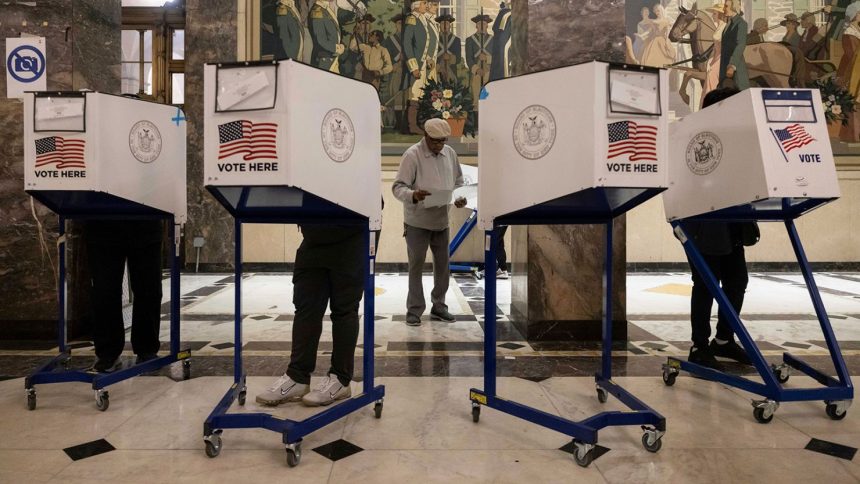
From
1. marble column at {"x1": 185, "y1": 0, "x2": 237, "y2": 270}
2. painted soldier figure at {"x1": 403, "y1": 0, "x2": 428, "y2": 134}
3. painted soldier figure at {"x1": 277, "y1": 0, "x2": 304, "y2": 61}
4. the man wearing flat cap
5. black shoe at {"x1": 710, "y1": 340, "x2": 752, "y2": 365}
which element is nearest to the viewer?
black shoe at {"x1": 710, "y1": 340, "x2": 752, "y2": 365}

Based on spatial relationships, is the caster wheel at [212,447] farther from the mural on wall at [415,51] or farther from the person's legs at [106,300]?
the mural on wall at [415,51]

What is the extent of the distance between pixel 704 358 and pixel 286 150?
2351 millimetres

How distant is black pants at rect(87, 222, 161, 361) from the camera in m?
2.70

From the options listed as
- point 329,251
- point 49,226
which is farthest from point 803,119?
point 49,226

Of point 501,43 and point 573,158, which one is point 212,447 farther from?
point 501,43

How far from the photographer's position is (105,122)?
7.78ft

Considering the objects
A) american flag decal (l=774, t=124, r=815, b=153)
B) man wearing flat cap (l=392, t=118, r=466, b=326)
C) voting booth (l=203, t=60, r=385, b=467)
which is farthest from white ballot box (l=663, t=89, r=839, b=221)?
man wearing flat cap (l=392, t=118, r=466, b=326)

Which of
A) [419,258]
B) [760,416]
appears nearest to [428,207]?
[419,258]

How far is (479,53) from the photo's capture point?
8.17m

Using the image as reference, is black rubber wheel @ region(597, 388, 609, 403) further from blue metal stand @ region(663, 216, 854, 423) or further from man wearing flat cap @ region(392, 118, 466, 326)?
man wearing flat cap @ region(392, 118, 466, 326)

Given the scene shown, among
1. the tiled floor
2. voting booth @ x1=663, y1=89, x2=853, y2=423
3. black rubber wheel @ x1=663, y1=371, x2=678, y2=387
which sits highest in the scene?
voting booth @ x1=663, y1=89, x2=853, y2=423

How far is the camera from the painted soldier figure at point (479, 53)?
8.15 m

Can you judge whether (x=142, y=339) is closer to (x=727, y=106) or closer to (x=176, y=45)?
(x=727, y=106)

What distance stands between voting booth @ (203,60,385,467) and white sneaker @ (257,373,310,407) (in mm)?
205
